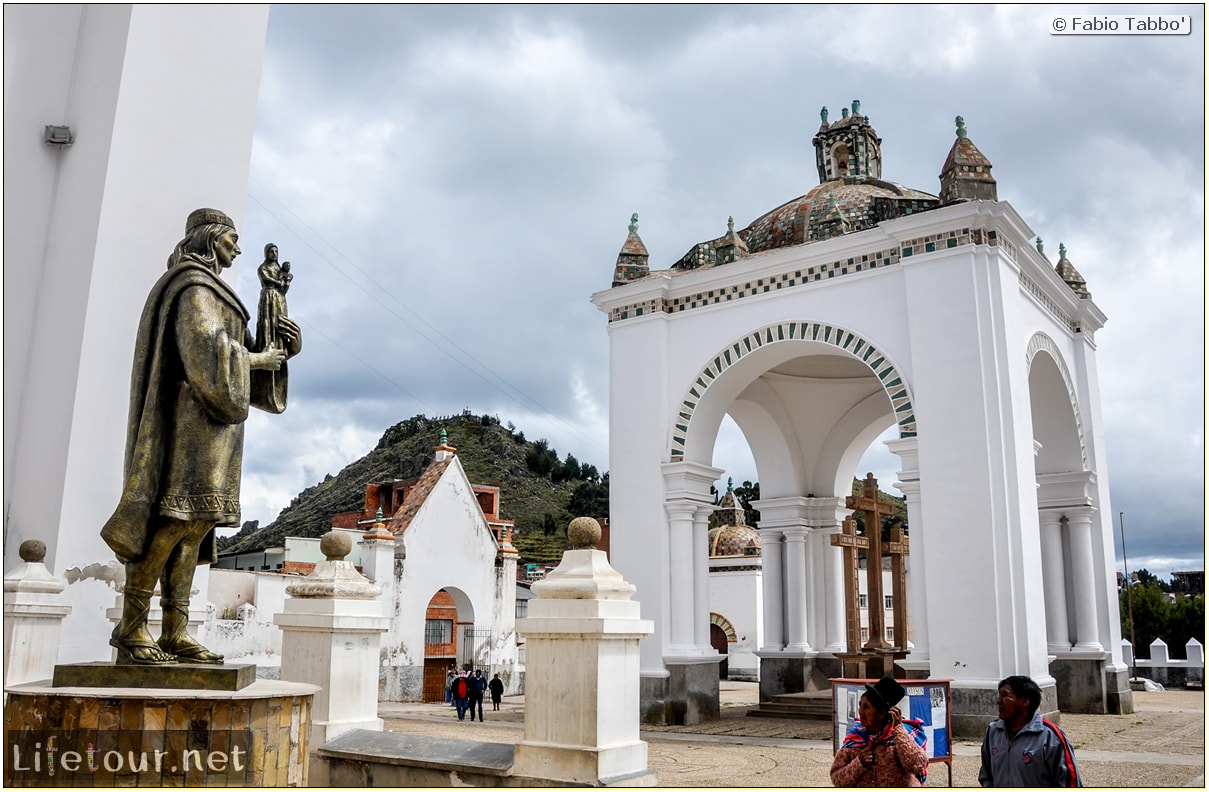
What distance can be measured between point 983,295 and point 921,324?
2.04 ft

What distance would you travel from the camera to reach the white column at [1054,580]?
10953mm

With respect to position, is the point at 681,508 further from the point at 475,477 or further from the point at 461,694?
the point at 475,477

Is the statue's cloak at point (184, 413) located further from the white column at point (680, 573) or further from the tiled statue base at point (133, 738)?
the white column at point (680, 573)

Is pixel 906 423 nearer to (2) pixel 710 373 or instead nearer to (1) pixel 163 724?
(2) pixel 710 373

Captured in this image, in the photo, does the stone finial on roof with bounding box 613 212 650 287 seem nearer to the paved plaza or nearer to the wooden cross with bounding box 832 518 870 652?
the wooden cross with bounding box 832 518 870 652

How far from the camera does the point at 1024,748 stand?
2.92m

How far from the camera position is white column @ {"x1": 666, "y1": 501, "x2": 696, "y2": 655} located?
33.3ft

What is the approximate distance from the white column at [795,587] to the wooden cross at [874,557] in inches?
58.2

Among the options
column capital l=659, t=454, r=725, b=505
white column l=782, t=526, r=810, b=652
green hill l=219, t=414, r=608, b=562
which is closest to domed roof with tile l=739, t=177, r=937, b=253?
column capital l=659, t=454, r=725, b=505

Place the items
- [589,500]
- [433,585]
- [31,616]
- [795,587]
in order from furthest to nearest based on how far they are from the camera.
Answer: [589,500] < [433,585] < [795,587] < [31,616]

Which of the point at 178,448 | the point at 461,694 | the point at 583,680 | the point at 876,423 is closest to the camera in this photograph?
the point at 178,448

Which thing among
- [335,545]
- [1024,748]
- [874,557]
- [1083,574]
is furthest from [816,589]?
[1024,748]

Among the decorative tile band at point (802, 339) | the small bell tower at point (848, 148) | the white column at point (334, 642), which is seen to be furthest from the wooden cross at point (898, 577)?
the white column at point (334, 642)

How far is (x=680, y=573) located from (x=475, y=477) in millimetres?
36796
